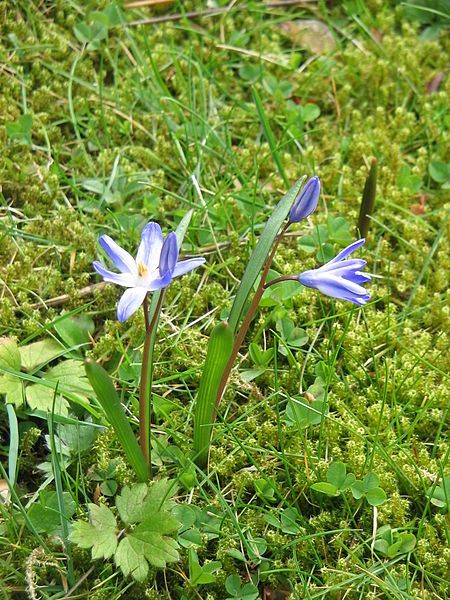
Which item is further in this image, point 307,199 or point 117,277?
point 307,199

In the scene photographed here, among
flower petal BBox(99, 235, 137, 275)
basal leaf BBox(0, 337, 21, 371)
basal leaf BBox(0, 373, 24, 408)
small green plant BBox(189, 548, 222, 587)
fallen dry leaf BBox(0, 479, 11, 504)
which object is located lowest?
small green plant BBox(189, 548, 222, 587)

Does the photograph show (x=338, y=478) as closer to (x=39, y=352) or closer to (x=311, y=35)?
(x=39, y=352)

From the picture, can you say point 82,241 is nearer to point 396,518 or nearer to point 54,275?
point 54,275

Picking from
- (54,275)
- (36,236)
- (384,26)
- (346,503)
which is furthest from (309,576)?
(384,26)

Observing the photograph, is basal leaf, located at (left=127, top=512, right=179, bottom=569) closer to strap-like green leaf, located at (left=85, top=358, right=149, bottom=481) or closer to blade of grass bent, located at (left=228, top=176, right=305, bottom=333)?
strap-like green leaf, located at (left=85, top=358, right=149, bottom=481)

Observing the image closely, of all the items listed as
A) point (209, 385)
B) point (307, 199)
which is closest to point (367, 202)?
point (307, 199)

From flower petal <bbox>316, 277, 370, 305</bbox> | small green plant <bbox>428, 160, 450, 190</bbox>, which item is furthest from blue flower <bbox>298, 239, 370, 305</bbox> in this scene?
small green plant <bbox>428, 160, 450, 190</bbox>
